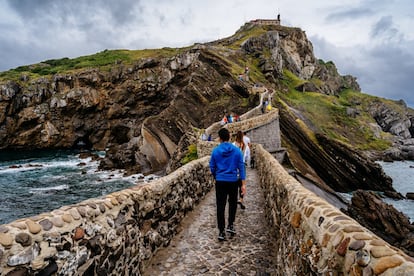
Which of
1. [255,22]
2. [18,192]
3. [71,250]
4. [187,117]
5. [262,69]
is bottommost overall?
[18,192]

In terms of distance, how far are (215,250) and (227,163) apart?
185 cm

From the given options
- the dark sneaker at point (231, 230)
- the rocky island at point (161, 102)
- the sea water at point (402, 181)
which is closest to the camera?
the dark sneaker at point (231, 230)

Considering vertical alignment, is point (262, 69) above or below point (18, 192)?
above

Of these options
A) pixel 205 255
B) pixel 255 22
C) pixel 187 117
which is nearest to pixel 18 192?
pixel 187 117

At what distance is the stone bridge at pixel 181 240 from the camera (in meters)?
2.68

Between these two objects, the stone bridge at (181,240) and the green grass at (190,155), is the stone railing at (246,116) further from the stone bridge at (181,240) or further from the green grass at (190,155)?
the stone bridge at (181,240)

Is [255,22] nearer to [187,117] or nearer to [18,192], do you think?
[187,117]

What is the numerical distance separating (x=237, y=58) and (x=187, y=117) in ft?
82.2

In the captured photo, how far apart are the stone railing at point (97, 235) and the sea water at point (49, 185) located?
20527 mm

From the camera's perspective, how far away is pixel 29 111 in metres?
65.7

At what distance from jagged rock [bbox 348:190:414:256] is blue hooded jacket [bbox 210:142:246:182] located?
612 inches

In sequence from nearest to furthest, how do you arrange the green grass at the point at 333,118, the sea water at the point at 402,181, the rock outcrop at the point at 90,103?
the sea water at the point at 402,181 → the green grass at the point at 333,118 → the rock outcrop at the point at 90,103

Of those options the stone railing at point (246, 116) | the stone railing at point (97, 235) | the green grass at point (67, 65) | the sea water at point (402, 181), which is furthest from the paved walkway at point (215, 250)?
the green grass at point (67, 65)

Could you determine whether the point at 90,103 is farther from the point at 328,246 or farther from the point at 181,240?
the point at 328,246
